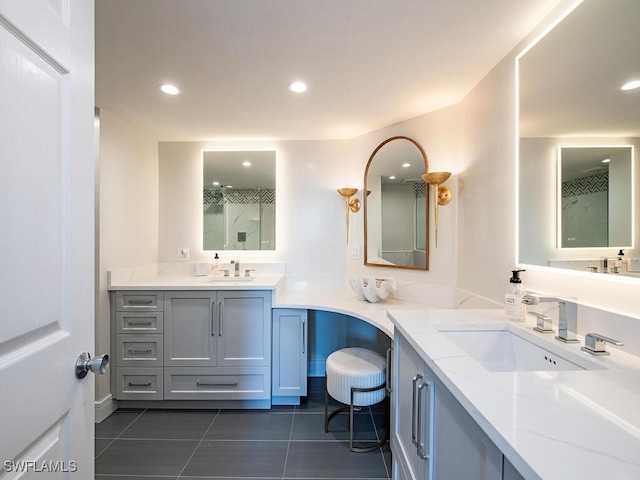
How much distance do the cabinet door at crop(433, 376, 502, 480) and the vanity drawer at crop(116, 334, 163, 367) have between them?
1.99 metres

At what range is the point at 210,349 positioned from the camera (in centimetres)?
205

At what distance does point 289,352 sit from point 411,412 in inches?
47.5

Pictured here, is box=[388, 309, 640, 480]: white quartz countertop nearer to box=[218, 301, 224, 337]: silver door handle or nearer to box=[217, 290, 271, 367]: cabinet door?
box=[217, 290, 271, 367]: cabinet door

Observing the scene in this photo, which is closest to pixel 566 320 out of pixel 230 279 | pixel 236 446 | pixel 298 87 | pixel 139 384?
pixel 298 87

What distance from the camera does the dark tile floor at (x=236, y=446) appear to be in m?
1.50

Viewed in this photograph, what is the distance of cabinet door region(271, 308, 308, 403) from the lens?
2088 millimetres

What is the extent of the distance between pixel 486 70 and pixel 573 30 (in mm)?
519

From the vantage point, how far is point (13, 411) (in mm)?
492

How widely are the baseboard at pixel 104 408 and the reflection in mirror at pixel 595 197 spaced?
114 inches

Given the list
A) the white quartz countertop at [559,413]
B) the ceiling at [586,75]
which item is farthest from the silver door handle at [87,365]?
the ceiling at [586,75]

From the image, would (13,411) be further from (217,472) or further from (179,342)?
(179,342)

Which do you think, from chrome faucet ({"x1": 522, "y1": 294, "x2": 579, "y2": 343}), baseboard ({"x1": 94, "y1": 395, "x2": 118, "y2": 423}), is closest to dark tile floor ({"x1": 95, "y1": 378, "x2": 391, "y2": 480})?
baseboard ({"x1": 94, "y1": 395, "x2": 118, "y2": 423})

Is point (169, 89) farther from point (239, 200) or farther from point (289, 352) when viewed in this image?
point (289, 352)

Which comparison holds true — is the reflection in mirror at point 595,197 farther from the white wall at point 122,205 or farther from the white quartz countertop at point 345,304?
the white wall at point 122,205
